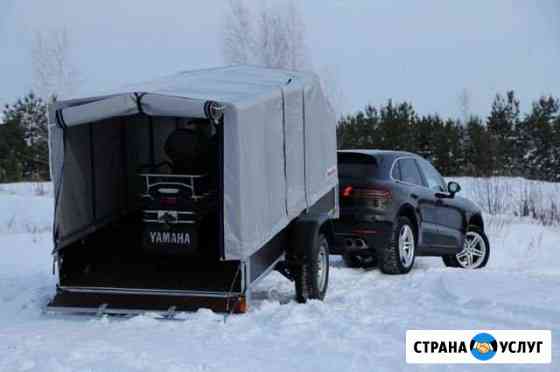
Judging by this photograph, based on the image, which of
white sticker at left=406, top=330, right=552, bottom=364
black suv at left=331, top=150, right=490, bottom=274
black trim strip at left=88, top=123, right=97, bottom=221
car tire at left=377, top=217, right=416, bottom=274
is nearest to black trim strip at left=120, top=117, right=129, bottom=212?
black trim strip at left=88, top=123, right=97, bottom=221

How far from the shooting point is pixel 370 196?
974 centimetres

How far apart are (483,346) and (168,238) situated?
312cm

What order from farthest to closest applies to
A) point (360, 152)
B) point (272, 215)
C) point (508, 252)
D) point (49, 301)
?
1. point (508, 252)
2. point (360, 152)
3. point (49, 301)
4. point (272, 215)

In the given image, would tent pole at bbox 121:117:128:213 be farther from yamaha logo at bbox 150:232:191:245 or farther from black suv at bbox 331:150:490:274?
black suv at bbox 331:150:490:274

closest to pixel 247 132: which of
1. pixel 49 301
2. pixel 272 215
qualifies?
pixel 272 215

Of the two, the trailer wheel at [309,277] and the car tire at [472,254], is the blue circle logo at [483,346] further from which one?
the car tire at [472,254]

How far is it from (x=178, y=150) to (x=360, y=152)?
10.4 feet

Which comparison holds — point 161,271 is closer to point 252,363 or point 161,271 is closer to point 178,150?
point 178,150

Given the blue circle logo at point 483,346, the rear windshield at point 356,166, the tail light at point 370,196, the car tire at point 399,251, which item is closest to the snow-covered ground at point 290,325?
the car tire at point 399,251

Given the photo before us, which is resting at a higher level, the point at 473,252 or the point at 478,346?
the point at 478,346

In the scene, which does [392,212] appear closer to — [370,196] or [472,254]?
[370,196]

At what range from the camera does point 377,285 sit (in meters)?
8.98

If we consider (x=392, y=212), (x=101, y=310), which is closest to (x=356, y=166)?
(x=392, y=212)

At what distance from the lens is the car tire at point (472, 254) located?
12.2 m
